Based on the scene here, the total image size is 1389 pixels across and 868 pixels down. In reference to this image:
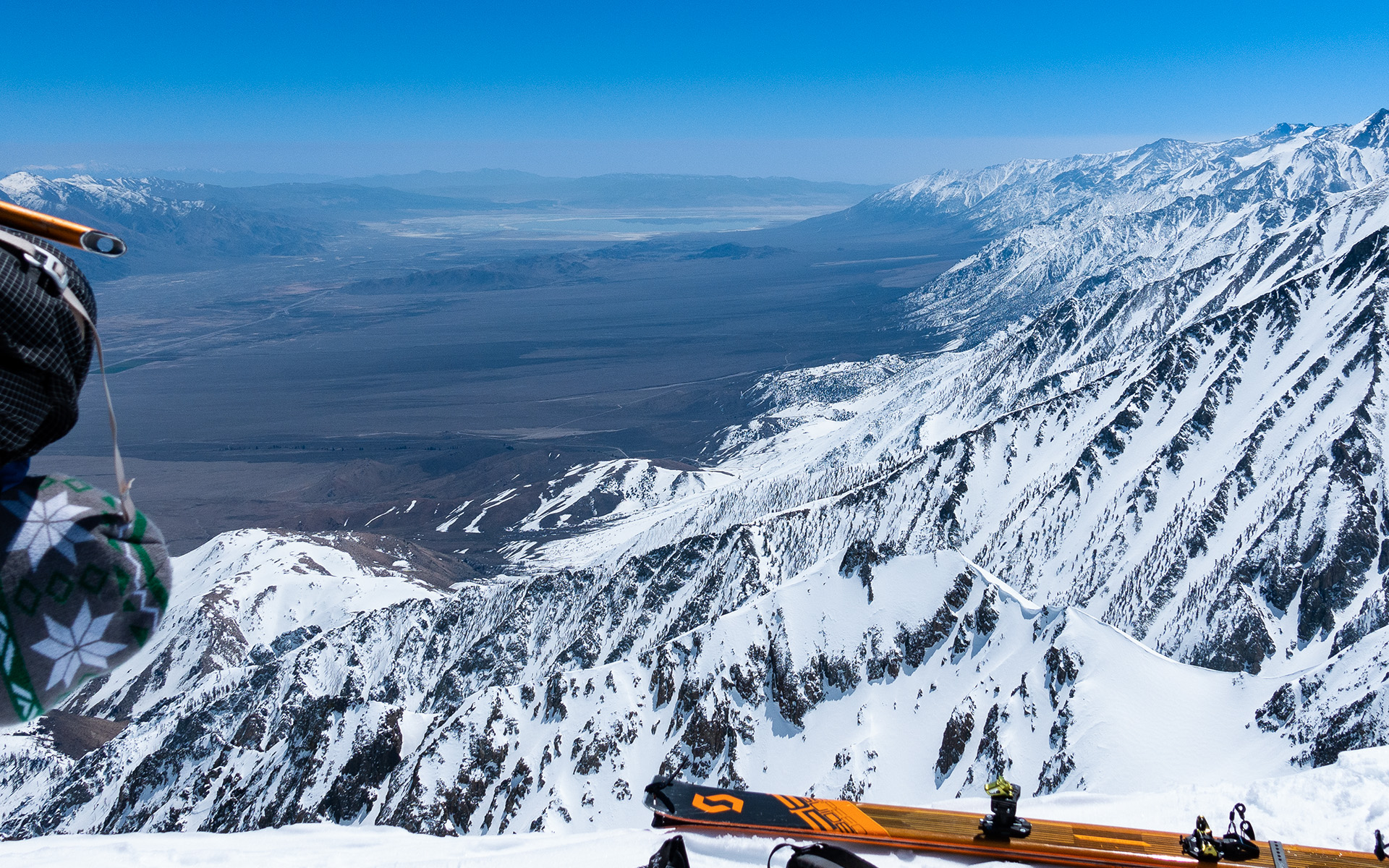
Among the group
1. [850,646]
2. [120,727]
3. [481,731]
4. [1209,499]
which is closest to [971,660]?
[850,646]

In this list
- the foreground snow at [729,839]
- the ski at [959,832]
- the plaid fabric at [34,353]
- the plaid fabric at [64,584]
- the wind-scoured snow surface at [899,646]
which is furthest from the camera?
the wind-scoured snow surface at [899,646]

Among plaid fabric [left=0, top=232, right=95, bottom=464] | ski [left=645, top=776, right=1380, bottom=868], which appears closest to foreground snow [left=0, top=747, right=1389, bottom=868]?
ski [left=645, top=776, right=1380, bottom=868]

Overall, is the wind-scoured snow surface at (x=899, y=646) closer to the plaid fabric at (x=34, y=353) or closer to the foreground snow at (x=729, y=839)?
the foreground snow at (x=729, y=839)

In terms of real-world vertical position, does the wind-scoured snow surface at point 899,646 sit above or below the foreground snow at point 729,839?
below

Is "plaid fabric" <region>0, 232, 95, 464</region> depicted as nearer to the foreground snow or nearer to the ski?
the foreground snow

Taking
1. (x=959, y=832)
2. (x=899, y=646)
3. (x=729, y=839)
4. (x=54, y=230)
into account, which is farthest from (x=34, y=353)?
(x=899, y=646)

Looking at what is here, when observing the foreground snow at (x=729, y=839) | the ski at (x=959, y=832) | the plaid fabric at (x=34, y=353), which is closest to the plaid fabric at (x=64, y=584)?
the plaid fabric at (x=34, y=353)
